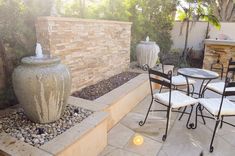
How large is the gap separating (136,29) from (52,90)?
436 cm

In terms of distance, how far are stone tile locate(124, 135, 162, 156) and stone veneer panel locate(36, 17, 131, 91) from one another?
132 centimetres

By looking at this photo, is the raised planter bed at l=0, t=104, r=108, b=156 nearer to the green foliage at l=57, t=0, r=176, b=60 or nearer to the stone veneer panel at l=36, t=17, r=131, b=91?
the stone veneer panel at l=36, t=17, r=131, b=91

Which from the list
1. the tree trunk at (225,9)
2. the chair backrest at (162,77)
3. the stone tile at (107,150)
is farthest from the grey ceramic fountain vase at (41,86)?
the tree trunk at (225,9)

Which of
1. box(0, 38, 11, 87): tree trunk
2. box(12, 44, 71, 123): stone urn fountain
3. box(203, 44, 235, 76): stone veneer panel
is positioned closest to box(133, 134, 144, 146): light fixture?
box(12, 44, 71, 123): stone urn fountain

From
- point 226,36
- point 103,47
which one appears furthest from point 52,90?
point 226,36

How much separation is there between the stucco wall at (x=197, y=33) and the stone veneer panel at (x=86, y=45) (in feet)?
10.9

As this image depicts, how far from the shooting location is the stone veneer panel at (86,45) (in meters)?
2.57

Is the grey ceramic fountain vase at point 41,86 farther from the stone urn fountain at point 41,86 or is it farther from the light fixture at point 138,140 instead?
the light fixture at point 138,140

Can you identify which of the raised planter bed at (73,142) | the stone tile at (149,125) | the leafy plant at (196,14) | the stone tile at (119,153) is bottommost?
the stone tile at (119,153)

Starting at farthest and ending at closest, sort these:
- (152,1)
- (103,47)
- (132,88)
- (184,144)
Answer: (152,1) < (103,47) < (132,88) < (184,144)

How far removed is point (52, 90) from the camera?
79.4 inches

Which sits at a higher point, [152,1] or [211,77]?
[152,1]

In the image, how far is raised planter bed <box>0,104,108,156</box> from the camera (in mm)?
1682

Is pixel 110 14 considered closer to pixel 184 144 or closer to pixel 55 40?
pixel 55 40
